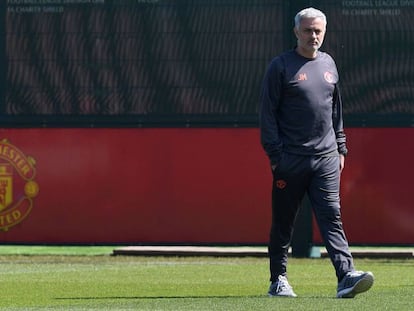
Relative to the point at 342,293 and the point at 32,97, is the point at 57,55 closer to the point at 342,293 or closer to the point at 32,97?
the point at 32,97

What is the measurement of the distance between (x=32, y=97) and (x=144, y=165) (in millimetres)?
1270

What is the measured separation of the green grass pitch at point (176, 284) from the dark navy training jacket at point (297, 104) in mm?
921

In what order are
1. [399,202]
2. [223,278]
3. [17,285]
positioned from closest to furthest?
1. [17,285]
2. [223,278]
3. [399,202]

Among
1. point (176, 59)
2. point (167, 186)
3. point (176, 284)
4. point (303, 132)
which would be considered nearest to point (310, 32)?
point (303, 132)

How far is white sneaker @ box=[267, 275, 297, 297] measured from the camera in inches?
357

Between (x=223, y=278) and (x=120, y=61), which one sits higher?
(x=120, y=61)

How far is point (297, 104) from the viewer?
29.8ft

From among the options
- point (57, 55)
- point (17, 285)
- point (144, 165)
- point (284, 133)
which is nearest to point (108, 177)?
point (144, 165)

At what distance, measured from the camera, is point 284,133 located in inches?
359

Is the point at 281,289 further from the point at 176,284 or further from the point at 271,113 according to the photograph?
the point at 176,284

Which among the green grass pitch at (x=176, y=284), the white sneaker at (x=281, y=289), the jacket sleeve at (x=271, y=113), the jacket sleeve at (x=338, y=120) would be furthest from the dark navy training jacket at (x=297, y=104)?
the green grass pitch at (x=176, y=284)

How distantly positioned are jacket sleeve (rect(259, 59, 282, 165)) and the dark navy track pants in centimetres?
11

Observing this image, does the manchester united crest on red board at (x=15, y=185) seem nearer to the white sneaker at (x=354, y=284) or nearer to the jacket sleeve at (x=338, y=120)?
the jacket sleeve at (x=338, y=120)

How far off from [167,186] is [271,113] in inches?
218
